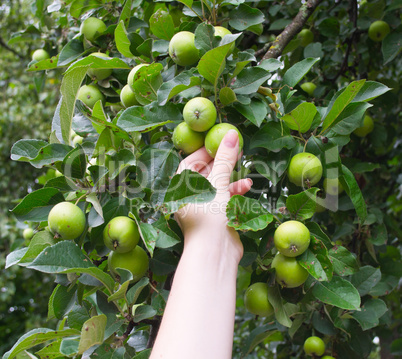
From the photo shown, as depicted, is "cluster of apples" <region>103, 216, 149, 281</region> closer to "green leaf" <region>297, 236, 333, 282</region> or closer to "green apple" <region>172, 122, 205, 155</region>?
"green apple" <region>172, 122, 205, 155</region>

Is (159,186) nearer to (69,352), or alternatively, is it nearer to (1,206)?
(69,352)

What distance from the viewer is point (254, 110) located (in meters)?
1.00

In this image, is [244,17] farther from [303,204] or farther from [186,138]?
[303,204]

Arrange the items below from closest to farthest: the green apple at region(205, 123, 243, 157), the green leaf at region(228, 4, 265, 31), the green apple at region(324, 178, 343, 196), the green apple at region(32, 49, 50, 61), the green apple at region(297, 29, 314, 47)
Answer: the green apple at region(205, 123, 243, 157) < the green apple at region(324, 178, 343, 196) < the green leaf at region(228, 4, 265, 31) < the green apple at region(32, 49, 50, 61) < the green apple at region(297, 29, 314, 47)

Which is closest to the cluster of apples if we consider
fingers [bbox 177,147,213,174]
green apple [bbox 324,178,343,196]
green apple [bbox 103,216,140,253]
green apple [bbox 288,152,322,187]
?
green apple [bbox 103,216,140,253]

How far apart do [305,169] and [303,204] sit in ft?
0.30

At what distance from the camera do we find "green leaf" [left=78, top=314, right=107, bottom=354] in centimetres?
78

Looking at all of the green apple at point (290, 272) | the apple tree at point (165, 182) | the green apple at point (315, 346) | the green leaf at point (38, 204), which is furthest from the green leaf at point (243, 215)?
the green apple at point (315, 346)

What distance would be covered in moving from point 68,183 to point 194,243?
364 mm

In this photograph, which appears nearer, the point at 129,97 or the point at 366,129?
the point at 129,97

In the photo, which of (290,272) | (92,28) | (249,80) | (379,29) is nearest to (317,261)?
(290,272)

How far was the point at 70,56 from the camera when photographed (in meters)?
1.32

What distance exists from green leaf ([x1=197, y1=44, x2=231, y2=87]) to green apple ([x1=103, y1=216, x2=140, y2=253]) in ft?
1.33

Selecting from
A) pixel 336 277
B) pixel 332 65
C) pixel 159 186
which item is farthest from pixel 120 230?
pixel 332 65
